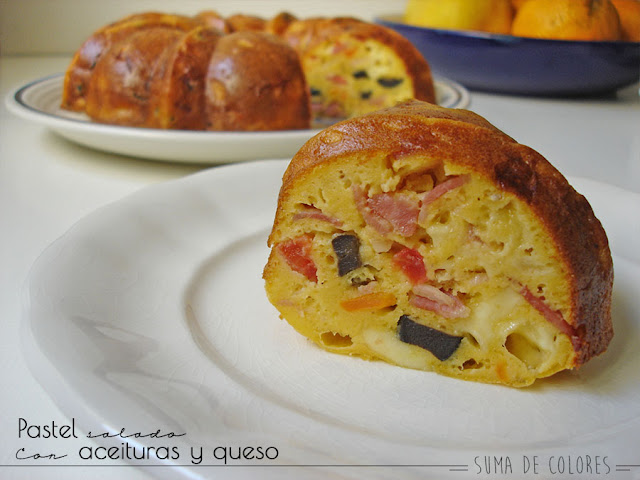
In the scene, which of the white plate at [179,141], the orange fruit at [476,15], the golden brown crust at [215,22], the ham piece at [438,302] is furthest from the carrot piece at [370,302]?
the orange fruit at [476,15]

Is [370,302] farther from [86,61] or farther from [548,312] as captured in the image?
[86,61]

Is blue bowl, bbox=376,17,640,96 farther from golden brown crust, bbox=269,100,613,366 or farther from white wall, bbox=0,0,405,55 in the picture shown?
golden brown crust, bbox=269,100,613,366

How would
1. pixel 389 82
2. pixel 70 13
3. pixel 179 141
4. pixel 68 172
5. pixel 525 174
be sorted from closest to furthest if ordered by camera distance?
1. pixel 525 174
2. pixel 179 141
3. pixel 68 172
4. pixel 389 82
5. pixel 70 13

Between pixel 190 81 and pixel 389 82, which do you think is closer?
pixel 190 81

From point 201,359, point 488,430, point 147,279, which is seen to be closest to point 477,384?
point 488,430

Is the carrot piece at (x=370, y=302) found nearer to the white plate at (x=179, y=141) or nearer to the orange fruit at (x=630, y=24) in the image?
the white plate at (x=179, y=141)

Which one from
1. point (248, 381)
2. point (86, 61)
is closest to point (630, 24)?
point (86, 61)
